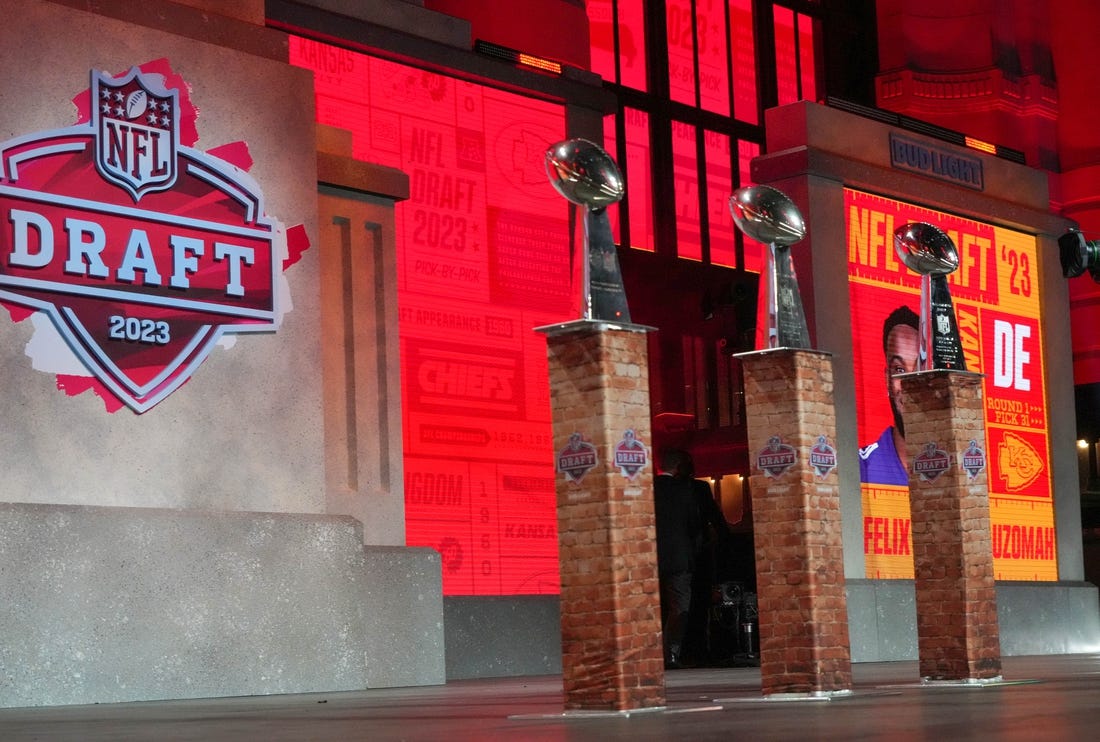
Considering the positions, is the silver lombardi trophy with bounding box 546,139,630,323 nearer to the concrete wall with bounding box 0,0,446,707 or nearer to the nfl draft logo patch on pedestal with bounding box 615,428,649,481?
the nfl draft logo patch on pedestal with bounding box 615,428,649,481

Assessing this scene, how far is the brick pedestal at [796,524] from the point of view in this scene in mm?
7988

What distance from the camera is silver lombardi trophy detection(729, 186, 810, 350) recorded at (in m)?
8.17

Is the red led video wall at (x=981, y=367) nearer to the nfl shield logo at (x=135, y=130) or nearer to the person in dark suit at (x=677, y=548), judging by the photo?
the person in dark suit at (x=677, y=548)

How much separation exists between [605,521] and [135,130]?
4699 millimetres

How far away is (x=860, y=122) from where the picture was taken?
15.6 m

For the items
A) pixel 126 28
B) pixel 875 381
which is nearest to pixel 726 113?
pixel 875 381

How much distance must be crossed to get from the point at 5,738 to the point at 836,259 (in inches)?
388

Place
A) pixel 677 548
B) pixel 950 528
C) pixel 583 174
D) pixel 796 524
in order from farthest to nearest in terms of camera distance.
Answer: pixel 677 548 < pixel 950 528 < pixel 796 524 < pixel 583 174

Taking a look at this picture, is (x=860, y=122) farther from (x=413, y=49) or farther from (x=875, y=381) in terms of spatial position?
(x=413, y=49)

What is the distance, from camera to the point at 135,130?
407 inches

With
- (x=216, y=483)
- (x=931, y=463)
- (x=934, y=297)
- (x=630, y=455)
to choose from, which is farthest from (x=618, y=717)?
(x=216, y=483)

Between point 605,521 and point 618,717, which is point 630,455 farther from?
point 618,717

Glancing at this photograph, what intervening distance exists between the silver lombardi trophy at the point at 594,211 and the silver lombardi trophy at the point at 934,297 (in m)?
2.57

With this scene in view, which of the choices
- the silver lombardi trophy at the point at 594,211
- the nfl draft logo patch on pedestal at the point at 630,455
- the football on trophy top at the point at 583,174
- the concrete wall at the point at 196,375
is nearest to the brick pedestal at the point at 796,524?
the nfl draft logo patch on pedestal at the point at 630,455
